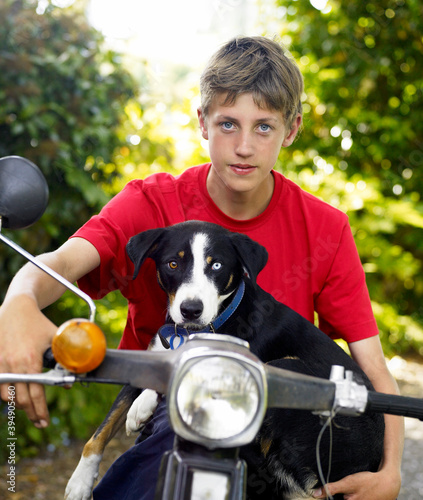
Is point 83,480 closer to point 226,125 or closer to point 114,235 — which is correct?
point 114,235

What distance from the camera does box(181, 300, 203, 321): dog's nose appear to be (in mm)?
2104

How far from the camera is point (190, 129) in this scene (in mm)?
5656

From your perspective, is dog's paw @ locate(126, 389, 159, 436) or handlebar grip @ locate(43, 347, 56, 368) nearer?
handlebar grip @ locate(43, 347, 56, 368)

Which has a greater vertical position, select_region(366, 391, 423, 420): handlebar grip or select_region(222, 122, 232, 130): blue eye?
select_region(222, 122, 232, 130): blue eye

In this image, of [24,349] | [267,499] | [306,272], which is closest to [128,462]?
[267,499]

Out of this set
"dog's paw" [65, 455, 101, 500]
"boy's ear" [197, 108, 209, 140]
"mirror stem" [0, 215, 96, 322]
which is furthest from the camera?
"boy's ear" [197, 108, 209, 140]

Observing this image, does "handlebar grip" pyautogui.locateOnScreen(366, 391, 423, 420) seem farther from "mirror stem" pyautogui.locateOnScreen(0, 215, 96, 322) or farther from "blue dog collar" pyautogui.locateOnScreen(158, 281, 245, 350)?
"blue dog collar" pyautogui.locateOnScreen(158, 281, 245, 350)

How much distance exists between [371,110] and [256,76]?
4.99 m

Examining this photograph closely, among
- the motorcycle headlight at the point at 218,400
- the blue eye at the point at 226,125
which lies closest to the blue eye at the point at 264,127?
the blue eye at the point at 226,125

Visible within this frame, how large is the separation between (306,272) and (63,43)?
286cm

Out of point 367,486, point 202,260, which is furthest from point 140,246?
point 367,486

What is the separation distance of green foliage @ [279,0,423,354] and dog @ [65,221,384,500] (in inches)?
164

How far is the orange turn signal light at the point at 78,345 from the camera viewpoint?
3.28 ft

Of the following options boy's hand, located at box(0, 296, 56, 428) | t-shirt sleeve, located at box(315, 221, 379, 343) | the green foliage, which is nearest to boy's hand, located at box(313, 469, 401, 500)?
t-shirt sleeve, located at box(315, 221, 379, 343)
